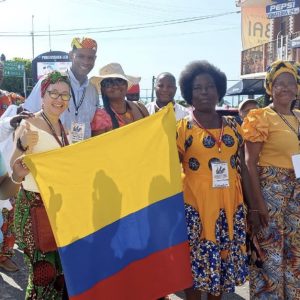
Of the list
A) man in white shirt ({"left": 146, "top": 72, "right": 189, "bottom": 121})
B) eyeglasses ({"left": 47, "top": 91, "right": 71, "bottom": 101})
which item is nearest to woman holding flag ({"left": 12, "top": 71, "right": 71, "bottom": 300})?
eyeglasses ({"left": 47, "top": 91, "right": 71, "bottom": 101})

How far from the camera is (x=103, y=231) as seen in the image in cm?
280

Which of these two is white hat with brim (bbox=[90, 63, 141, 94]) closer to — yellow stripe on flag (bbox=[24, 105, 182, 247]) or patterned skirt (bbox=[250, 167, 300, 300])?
yellow stripe on flag (bbox=[24, 105, 182, 247])

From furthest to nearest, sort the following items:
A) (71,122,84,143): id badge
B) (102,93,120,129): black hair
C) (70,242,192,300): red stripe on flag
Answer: (102,93,120,129): black hair
(71,122,84,143): id badge
(70,242,192,300): red stripe on flag

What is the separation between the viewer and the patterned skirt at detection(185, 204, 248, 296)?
127 inches

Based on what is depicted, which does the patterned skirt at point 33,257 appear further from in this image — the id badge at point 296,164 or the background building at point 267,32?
the background building at point 267,32

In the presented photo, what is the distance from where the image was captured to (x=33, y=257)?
3010 mm

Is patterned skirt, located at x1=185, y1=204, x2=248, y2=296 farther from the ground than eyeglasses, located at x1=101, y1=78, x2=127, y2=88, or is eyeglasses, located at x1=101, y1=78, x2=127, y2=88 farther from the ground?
eyeglasses, located at x1=101, y1=78, x2=127, y2=88

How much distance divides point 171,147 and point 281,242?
112cm

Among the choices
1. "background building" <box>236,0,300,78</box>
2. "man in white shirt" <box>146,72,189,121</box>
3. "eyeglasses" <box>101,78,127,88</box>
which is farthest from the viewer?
"background building" <box>236,0,300,78</box>

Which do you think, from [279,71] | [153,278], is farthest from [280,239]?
[279,71]

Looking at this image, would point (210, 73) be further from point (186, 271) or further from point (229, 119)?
point (186, 271)

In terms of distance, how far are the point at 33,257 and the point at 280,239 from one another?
1764 millimetres

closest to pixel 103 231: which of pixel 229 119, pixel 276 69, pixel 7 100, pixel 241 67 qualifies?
pixel 229 119

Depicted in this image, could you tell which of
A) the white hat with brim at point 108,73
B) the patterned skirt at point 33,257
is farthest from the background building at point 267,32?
the patterned skirt at point 33,257
